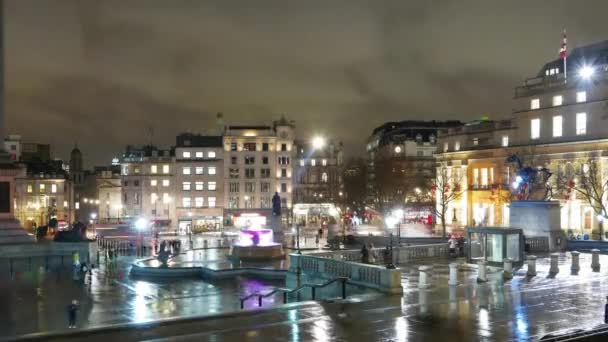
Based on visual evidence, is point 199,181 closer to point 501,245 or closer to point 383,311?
point 501,245

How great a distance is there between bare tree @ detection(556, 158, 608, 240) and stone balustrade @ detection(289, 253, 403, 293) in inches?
1615

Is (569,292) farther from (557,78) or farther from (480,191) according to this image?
(480,191)

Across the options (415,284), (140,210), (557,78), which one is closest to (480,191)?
(557,78)

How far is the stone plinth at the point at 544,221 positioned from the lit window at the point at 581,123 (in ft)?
113

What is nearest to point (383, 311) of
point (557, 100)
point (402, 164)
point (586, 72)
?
point (586, 72)

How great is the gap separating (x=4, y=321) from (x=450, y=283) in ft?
57.2

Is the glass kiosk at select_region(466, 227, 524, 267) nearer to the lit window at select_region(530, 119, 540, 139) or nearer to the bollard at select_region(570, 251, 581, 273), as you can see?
the bollard at select_region(570, 251, 581, 273)

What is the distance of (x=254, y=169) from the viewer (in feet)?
355

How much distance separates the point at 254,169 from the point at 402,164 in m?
25.2

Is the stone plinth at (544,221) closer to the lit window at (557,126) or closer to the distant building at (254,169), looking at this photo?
the lit window at (557,126)

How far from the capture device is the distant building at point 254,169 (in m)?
108

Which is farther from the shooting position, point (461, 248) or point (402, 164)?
point (402, 164)

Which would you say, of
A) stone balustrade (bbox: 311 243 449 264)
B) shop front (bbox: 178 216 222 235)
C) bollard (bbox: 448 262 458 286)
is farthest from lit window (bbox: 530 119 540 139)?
bollard (bbox: 448 262 458 286)

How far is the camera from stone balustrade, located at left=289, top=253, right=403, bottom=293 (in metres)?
22.8
